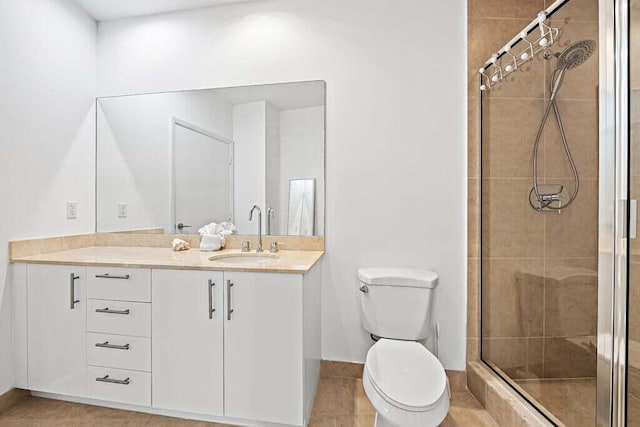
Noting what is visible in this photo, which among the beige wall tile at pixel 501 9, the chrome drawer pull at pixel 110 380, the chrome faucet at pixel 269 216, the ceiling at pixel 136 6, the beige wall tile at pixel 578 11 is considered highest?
the ceiling at pixel 136 6

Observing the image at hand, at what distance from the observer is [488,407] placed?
Result: 1807mm

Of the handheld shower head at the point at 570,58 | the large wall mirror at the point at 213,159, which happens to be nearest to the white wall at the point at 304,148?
the large wall mirror at the point at 213,159

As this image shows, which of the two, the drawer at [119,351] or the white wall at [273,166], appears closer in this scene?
the drawer at [119,351]

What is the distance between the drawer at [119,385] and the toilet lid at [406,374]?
3.79 feet

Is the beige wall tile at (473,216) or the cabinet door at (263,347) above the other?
the beige wall tile at (473,216)

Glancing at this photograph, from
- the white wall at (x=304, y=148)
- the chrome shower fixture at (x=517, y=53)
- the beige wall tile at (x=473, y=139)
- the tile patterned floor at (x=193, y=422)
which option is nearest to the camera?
the chrome shower fixture at (x=517, y=53)

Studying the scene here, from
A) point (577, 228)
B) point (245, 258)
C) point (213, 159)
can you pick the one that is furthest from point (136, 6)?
point (577, 228)

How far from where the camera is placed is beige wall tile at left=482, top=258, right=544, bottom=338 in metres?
1.65

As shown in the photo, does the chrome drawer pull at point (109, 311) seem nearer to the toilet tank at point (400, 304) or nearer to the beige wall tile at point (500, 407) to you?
the toilet tank at point (400, 304)

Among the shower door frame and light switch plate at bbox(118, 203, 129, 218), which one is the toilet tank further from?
light switch plate at bbox(118, 203, 129, 218)

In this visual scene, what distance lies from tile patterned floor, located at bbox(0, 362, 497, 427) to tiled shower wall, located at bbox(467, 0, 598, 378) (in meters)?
0.30

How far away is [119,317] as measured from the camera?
1794mm

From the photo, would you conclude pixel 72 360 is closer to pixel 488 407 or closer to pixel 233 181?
pixel 233 181

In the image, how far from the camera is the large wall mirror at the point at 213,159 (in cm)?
220
